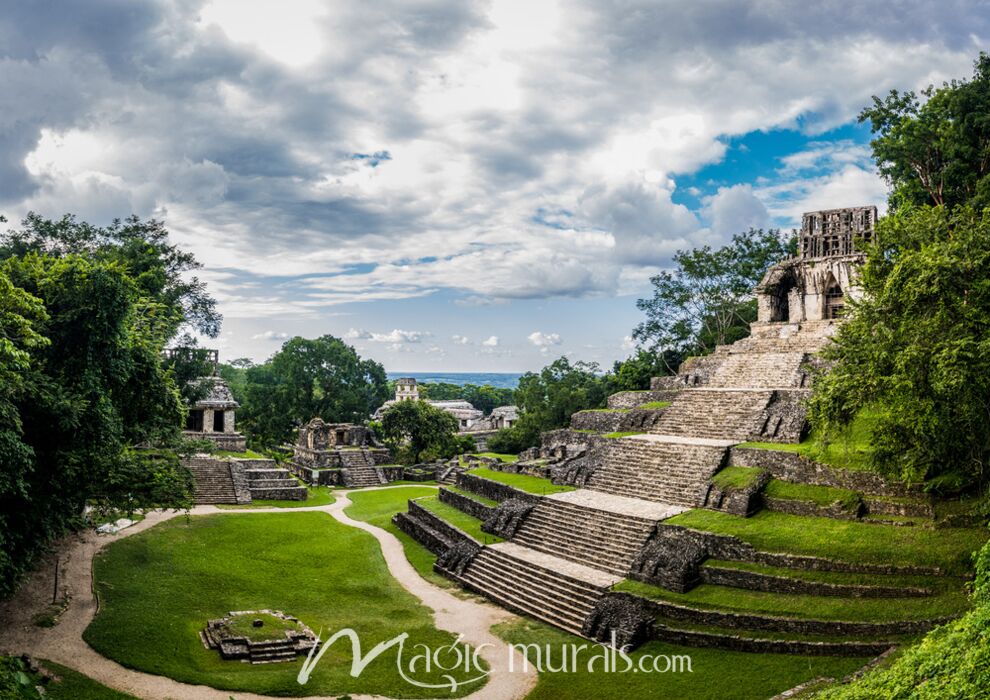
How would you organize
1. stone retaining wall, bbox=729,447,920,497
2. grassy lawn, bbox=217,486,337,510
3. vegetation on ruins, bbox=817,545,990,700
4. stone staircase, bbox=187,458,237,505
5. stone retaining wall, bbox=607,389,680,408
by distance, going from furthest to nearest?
stone staircase, bbox=187,458,237,505 < grassy lawn, bbox=217,486,337,510 < stone retaining wall, bbox=607,389,680,408 < stone retaining wall, bbox=729,447,920,497 < vegetation on ruins, bbox=817,545,990,700

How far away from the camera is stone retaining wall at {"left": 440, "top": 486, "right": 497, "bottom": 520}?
2236 cm

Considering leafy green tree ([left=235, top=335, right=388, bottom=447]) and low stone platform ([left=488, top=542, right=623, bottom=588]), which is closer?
low stone platform ([left=488, top=542, right=623, bottom=588])

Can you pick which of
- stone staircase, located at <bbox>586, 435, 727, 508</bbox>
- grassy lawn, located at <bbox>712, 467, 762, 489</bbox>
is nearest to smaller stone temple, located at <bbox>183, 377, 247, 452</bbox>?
stone staircase, located at <bbox>586, 435, 727, 508</bbox>

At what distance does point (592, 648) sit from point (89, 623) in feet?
36.3

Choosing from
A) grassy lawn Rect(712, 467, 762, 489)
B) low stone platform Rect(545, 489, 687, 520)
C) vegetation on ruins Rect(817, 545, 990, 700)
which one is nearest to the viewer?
vegetation on ruins Rect(817, 545, 990, 700)

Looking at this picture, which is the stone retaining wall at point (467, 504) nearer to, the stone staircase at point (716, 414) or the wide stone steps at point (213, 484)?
the stone staircase at point (716, 414)

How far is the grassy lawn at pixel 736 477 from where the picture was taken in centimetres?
1802

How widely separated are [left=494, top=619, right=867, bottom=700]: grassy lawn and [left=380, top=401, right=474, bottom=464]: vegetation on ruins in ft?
96.6

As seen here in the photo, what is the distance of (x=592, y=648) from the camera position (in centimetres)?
1403

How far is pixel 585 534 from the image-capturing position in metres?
18.4

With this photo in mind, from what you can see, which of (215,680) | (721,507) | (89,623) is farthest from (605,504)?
(89,623)

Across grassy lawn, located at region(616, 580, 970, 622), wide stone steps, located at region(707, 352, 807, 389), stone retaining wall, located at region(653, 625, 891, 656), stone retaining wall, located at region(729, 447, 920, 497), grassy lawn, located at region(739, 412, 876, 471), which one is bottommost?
stone retaining wall, located at region(653, 625, 891, 656)

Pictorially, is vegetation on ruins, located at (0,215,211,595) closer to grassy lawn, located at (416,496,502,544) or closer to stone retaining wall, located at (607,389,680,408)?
grassy lawn, located at (416,496,502,544)

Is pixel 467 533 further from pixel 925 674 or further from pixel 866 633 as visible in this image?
pixel 925 674
